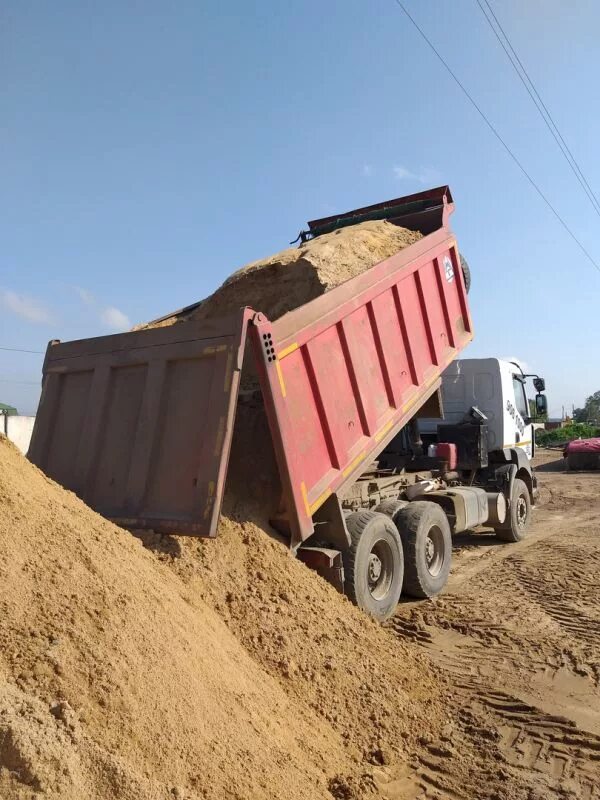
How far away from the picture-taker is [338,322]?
5.61 meters

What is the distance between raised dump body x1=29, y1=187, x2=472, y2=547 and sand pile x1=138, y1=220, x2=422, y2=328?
1.38 feet

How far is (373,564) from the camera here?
582 centimetres

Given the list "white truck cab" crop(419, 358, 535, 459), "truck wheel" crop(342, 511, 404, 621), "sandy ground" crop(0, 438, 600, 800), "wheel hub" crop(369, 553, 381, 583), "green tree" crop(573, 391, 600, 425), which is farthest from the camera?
"green tree" crop(573, 391, 600, 425)

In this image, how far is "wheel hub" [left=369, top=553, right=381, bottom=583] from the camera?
578cm

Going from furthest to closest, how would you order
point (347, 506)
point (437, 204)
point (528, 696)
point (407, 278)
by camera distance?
point (437, 204) → point (407, 278) → point (347, 506) → point (528, 696)

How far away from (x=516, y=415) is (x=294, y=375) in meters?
6.79

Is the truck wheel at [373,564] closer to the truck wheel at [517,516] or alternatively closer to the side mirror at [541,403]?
the truck wheel at [517,516]

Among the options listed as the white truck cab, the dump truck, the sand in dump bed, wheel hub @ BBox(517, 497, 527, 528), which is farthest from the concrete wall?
the sand in dump bed

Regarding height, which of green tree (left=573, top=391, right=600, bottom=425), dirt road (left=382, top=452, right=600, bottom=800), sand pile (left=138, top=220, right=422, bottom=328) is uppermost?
green tree (left=573, top=391, right=600, bottom=425)

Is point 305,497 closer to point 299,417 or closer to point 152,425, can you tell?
point 299,417

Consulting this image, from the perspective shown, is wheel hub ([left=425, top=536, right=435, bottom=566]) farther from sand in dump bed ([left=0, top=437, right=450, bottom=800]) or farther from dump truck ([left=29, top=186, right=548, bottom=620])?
sand in dump bed ([left=0, top=437, right=450, bottom=800])

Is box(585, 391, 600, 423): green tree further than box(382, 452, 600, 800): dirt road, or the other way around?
box(585, 391, 600, 423): green tree

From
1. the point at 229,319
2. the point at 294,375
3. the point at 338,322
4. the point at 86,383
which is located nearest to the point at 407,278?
the point at 338,322

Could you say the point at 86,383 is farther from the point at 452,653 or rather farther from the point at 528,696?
the point at 528,696
